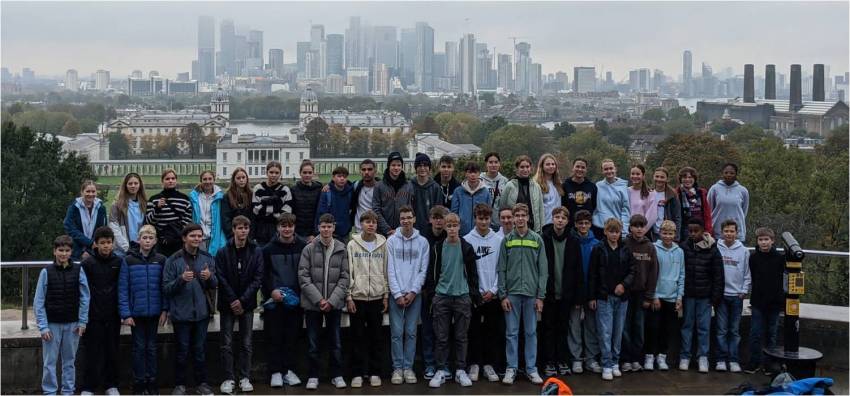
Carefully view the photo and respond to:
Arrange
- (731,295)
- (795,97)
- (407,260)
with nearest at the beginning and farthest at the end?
(407,260) → (731,295) → (795,97)

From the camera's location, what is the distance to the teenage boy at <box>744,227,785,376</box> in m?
8.86

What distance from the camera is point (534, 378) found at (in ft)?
27.7

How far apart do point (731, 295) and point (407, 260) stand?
307 centimetres

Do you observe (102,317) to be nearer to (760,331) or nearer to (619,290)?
(619,290)

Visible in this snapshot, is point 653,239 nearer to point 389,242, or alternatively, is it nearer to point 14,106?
point 389,242

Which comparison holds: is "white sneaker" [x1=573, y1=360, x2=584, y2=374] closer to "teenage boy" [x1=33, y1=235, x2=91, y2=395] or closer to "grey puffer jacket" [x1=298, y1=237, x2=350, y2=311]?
"grey puffer jacket" [x1=298, y1=237, x2=350, y2=311]

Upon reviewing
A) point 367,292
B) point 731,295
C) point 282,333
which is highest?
point 367,292

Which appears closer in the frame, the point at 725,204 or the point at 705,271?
the point at 705,271

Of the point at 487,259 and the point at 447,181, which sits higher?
the point at 447,181

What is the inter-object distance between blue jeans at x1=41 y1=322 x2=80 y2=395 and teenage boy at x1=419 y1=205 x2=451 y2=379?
2.91 meters

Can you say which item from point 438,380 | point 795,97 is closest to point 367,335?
point 438,380

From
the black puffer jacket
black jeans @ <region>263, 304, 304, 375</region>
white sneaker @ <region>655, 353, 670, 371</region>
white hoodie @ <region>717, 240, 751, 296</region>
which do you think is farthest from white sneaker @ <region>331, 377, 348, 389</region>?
white hoodie @ <region>717, 240, 751, 296</region>

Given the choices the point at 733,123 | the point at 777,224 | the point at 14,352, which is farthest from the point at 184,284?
the point at 733,123

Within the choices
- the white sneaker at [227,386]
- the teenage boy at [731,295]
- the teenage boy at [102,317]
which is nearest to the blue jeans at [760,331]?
the teenage boy at [731,295]
